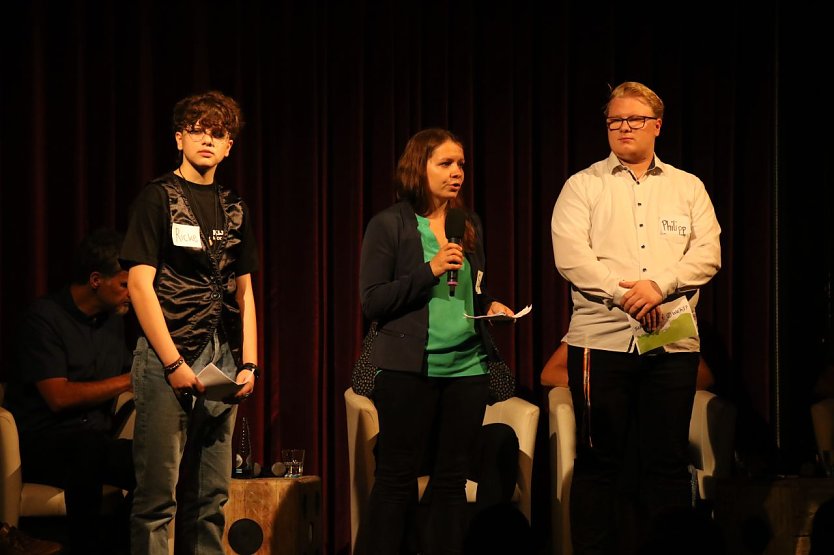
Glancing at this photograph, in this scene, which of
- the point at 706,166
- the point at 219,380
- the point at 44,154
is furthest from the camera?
the point at 706,166

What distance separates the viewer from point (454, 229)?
2.92 metres

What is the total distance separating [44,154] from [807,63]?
359 cm

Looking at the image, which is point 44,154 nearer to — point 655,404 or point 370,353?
point 370,353

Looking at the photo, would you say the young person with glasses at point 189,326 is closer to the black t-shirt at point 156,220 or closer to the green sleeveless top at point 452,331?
the black t-shirt at point 156,220

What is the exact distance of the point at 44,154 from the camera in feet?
14.1

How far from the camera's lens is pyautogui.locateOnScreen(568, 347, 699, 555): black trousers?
2.96 meters

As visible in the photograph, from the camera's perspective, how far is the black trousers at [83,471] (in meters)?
3.34

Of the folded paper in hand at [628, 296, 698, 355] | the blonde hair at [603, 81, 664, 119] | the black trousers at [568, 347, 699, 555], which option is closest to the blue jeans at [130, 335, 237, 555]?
the black trousers at [568, 347, 699, 555]

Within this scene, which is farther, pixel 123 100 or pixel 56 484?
pixel 123 100

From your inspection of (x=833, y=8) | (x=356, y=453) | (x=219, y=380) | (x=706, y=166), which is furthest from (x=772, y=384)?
(x=219, y=380)

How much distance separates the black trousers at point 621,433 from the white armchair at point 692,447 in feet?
2.40

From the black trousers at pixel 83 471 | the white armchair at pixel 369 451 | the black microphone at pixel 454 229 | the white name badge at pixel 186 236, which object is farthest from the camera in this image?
the white armchair at pixel 369 451

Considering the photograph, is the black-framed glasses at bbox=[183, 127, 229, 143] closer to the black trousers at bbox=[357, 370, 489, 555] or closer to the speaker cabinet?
the black trousers at bbox=[357, 370, 489, 555]

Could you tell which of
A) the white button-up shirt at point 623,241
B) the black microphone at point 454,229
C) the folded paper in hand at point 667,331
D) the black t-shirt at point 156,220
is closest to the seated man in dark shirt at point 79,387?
the black t-shirt at point 156,220
